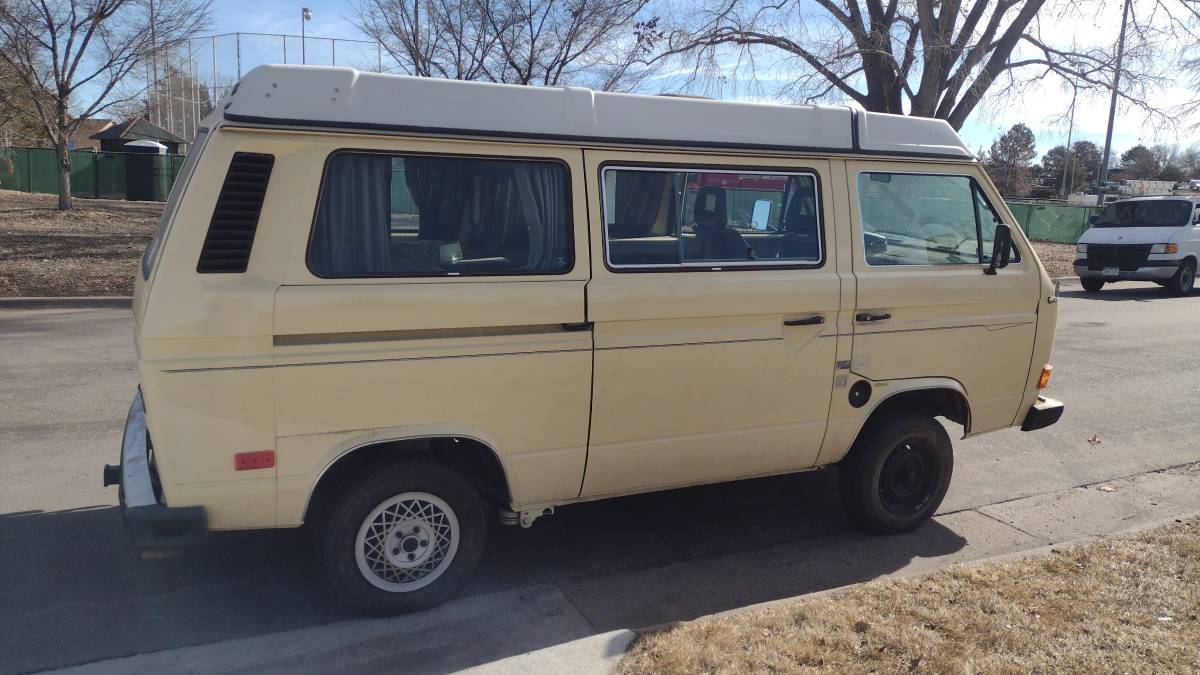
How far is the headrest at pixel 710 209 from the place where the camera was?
4.56m

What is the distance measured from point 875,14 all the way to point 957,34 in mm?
Result: 1788

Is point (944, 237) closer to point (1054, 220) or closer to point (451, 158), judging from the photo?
point (451, 158)

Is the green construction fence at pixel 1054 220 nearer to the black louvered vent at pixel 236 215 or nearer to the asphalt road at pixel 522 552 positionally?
the asphalt road at pixel 522 552

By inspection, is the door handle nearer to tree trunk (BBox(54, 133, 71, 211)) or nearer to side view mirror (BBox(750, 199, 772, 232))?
side view mirror (BBox(750, 199, 772, 232))

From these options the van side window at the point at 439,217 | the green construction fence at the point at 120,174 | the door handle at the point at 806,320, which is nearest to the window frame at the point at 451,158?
the van side window at the point at 439,217

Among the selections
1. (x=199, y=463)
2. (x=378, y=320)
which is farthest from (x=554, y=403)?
(x=199, y=463)

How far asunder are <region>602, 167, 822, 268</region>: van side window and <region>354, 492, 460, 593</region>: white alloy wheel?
4.70ft

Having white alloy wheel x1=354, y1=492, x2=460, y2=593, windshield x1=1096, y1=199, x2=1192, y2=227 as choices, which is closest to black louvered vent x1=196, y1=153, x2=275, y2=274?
white alloy wheel x1=354, y1=492, x2=460, y2=593

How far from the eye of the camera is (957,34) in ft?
63.0

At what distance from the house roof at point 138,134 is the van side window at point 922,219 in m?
39.6

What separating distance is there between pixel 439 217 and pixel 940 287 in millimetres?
2835

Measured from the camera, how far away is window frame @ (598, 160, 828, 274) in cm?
427

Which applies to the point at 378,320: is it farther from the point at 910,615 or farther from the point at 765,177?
the point at 910,615

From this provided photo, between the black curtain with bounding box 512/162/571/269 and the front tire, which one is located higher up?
the black curtain with bounding box 512/162/571/269
